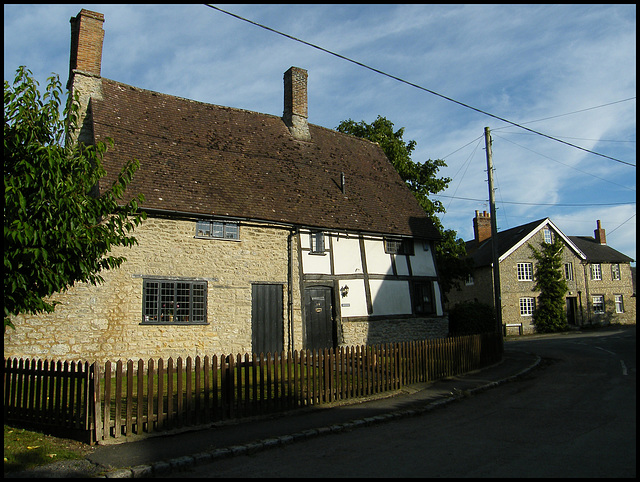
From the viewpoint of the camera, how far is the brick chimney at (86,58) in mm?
17000

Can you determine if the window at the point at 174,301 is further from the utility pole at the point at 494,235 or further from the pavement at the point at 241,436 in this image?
the utility pole at the point at 494,235

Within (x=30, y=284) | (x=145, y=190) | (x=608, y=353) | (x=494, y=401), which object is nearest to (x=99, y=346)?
(x=145, y=190)

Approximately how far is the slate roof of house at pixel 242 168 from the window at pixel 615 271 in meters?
27.9

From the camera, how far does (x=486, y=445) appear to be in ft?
24.0

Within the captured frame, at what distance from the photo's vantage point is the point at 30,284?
786 cm

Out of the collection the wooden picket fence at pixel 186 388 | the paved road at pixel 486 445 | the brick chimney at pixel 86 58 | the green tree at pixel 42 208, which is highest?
the brick chimney at pixel 86 58

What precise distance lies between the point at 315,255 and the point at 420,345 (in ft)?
20.1

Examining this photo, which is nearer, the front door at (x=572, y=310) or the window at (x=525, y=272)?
the window at (x=525, y=272)

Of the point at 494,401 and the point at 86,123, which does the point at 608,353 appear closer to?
the point at 494,401

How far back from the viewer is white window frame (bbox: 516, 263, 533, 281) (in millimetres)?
37500

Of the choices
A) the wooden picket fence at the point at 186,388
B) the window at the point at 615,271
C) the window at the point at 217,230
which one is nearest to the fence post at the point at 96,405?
the wooden picket fence at the point at 186,388

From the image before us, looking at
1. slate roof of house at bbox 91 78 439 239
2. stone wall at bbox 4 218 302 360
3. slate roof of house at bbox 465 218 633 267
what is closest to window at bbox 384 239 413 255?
slate roof of house at bbox 91 78 439 239

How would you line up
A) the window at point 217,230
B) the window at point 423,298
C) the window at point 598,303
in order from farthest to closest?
the window at point 598,303, the window at point 423,298, the window at point 217,230

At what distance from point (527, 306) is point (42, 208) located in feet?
117
